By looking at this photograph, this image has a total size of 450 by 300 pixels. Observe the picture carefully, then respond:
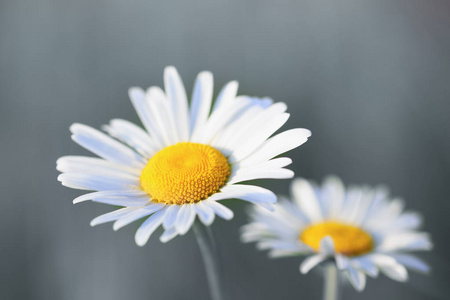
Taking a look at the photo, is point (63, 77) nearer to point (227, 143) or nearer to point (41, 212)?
point (41, 212)

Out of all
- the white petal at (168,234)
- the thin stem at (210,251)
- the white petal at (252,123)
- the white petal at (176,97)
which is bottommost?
the thin stem at (210,251)

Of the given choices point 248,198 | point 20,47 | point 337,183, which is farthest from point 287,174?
point 20,47

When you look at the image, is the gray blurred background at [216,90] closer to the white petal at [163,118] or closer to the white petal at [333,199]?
the white petal at [333,199]

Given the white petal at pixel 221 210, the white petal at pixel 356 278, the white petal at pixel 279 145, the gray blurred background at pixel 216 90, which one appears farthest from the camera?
the gray blurred background at pixel 216 90

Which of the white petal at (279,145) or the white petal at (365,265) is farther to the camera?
the white petal at (365,265)

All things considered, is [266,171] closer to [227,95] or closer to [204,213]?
[204,213]

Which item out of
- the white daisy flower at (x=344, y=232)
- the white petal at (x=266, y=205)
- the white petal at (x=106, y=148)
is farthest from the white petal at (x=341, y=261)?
the white petal at (x=106, y=148)

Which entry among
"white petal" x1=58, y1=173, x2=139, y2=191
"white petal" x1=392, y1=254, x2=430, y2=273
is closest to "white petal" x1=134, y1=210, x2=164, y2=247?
"white petal" x1=58, y1=173, x2=139, y2=191

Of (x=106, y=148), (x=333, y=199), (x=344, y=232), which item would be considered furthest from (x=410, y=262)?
(x=106, y=148)
